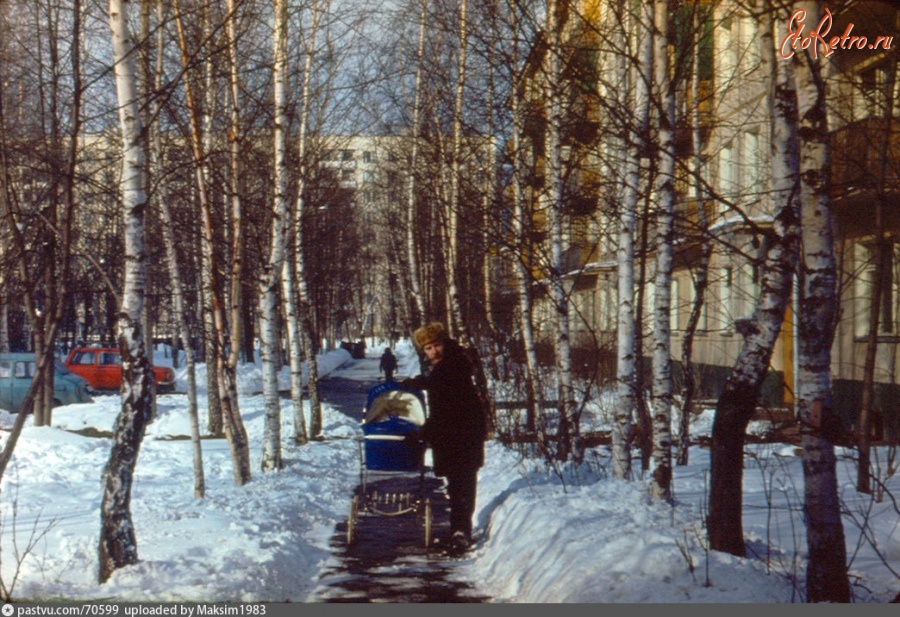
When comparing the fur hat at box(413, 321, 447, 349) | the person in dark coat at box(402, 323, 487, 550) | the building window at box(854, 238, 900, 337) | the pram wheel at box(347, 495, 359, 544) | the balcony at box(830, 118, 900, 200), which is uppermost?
the balcony at box(830, 118, 900, 200)

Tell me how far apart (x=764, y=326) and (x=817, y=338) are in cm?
125

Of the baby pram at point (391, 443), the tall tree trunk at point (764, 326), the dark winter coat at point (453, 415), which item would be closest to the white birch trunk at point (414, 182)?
the baby pram at point (391, 443)

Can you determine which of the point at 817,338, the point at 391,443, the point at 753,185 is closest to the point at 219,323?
the point at 391,443

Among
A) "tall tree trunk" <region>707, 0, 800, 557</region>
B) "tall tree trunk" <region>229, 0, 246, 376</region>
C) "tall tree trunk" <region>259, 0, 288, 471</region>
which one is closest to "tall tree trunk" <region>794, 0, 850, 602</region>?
"tall tree trunk" <region>707, 0, 800, 557</region>

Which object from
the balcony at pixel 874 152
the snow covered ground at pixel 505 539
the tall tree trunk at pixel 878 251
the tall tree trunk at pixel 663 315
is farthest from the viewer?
the tall tree trunk at pixel 663 315

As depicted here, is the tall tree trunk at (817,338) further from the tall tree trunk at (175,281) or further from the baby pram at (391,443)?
the tall tree trunk at (175,281)

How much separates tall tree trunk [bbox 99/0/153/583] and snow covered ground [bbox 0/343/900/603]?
30 centimetres

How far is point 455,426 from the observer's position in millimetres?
9750

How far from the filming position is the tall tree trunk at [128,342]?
8.41 m

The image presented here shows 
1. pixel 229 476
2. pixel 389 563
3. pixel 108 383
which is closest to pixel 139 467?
pixel 229 476

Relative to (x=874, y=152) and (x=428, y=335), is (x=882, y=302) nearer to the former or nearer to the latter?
(x=874, y=152)

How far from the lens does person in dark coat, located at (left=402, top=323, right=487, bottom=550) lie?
9656 millimetres

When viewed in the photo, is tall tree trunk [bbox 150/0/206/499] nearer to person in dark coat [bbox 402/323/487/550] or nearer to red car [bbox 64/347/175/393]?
person in dark coat [bbox 402/323/487/550]

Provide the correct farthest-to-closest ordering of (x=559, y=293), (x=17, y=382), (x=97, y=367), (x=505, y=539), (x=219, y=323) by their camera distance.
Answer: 1. (x=97, y=367)
2. (x=17, y=382)
3. (x=219, y=323)
4. (x=559, y=293)
5. (x=505, y=539)
